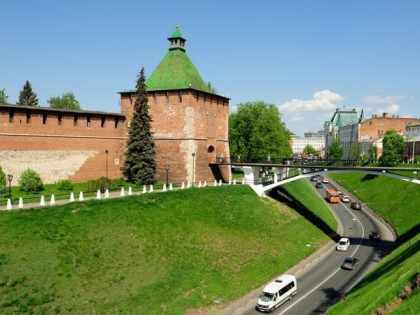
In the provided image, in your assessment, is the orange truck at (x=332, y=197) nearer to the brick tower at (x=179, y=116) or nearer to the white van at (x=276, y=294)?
the brick tower at (x=179, y=116)

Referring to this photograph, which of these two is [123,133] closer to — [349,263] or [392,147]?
[349,263]

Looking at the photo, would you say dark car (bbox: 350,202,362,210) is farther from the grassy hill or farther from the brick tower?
the brick tower

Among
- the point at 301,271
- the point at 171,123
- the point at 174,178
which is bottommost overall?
the point at 301,271

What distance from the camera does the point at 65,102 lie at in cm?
7775

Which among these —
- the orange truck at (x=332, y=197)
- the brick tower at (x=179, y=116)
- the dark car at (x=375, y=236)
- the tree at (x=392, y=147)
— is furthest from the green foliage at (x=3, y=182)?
the tree at (x=392, y=147)

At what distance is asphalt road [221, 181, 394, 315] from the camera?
23.0m

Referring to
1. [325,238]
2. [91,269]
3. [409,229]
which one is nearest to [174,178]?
[325,238]

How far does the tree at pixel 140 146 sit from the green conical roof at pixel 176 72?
371cm

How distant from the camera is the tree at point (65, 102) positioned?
3034 inches

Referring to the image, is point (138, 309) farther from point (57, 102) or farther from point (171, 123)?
point (57, 102)

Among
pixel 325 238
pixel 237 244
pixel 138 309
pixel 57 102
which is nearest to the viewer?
pixel 138 309

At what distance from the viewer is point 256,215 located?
34938 mm

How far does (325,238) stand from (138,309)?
2313cm

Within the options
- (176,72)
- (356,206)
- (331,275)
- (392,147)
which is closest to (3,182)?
(176,72)
